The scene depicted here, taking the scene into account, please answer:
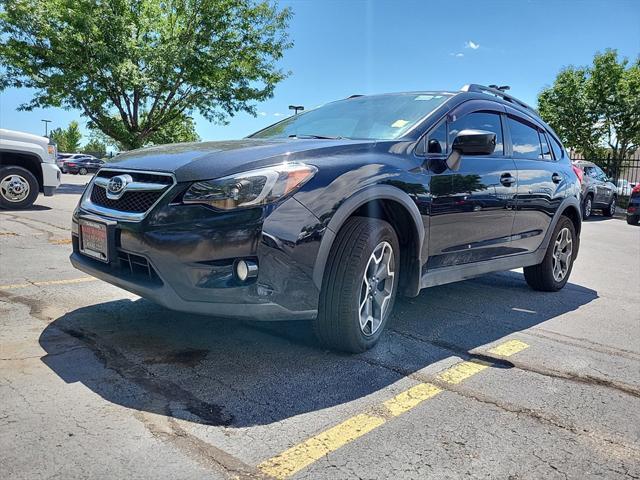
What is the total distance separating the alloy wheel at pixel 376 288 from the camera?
3.22 m

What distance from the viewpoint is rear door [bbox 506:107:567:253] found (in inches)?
186

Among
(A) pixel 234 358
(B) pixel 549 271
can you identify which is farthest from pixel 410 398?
(B) pixel 549 271

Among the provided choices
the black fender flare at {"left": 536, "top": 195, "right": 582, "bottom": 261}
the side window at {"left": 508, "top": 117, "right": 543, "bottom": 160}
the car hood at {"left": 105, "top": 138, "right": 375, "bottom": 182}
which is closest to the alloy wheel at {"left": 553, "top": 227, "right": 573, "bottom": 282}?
the black fender flare at {"left": 536, "top": 195, "right": 582, "bottom": 261}

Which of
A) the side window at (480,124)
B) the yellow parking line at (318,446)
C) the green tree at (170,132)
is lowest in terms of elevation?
the yellow parking line at (318,446)

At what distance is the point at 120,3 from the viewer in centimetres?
2053

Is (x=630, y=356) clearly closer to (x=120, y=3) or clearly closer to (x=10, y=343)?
(x=10, y=343)

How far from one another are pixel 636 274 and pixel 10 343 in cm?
711

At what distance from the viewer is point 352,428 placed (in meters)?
2.43

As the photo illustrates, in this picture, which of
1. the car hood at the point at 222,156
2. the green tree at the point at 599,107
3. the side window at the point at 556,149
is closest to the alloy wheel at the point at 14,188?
the car hood at the point at 222,156

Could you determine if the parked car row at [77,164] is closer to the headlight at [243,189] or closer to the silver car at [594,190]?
the silver car at [594,190]

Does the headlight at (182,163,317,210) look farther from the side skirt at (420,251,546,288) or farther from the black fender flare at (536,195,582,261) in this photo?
the black fender flare at (536,195,582,261)

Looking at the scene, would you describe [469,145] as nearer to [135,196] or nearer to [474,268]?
[474,268]

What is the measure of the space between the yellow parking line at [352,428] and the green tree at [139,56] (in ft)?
64.1

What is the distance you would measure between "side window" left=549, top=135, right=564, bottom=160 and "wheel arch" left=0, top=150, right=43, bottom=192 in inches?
340
